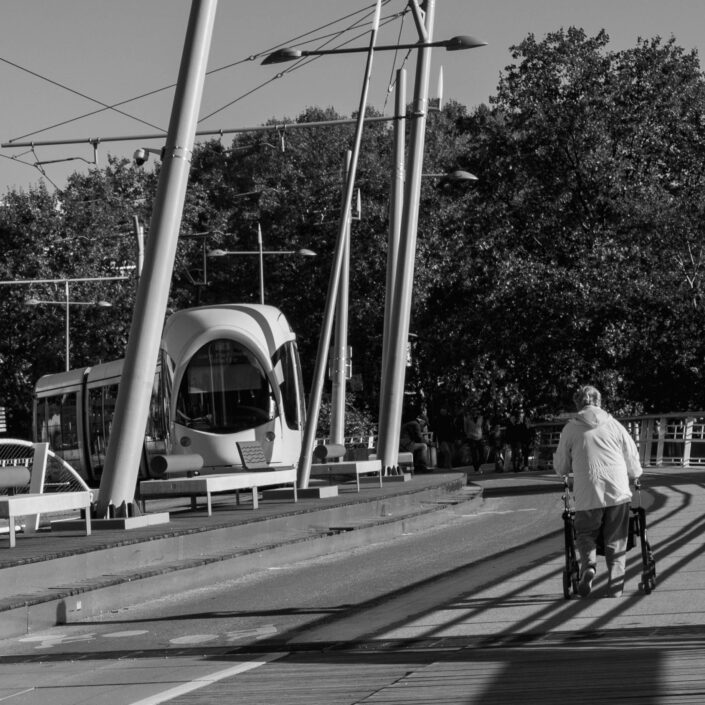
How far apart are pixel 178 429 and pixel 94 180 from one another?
120ft

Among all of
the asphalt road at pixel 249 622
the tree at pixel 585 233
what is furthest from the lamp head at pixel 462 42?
the tree at pixel 585 233

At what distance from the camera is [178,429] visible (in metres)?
31.3

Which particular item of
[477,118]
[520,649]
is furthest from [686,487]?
[477,118]

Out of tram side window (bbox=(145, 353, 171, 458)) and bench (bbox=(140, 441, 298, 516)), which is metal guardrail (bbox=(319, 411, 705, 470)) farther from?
bench (bbox=(140, 441, 298, 516))

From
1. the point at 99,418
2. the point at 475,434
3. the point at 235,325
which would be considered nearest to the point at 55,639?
the point at 235,325

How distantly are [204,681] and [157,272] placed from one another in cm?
794

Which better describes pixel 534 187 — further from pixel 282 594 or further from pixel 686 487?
pixel 282 594

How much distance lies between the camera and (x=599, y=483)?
11.8 m

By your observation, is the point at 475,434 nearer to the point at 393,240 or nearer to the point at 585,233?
the point at 585,233

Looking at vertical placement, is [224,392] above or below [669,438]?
above

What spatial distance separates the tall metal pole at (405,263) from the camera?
27.8 m

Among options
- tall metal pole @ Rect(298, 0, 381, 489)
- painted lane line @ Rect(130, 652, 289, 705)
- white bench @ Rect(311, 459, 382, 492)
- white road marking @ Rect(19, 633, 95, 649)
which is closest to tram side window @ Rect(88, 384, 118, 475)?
white bench @ Rect(311, 459, 382, 492)

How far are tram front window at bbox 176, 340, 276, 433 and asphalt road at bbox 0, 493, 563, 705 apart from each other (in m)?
13.1

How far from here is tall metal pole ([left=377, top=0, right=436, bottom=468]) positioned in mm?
27812
